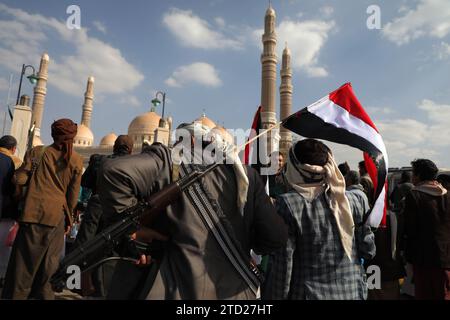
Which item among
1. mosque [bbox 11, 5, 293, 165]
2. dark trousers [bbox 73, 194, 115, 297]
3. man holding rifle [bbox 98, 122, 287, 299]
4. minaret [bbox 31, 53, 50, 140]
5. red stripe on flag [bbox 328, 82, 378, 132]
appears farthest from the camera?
minaret [bbox 31, 53, 50, 140]

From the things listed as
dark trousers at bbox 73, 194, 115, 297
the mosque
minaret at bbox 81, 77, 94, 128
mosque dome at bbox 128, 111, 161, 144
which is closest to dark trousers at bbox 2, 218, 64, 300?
dark trousers at bbox 73, 194, 115, 297

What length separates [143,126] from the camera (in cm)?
3941

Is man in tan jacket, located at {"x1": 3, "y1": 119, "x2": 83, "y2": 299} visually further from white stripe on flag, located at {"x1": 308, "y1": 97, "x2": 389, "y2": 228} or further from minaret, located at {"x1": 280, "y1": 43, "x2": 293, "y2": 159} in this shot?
minaret, located at {"x1": 280, "y1": 43, "x2": 293, "y2": 159}

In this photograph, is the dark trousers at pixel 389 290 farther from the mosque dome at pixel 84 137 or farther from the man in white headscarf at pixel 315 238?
the mosque dome at pixel 84 137

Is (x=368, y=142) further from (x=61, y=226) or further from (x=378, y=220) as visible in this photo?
(x=61, y=226)

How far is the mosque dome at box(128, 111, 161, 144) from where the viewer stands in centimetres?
3862

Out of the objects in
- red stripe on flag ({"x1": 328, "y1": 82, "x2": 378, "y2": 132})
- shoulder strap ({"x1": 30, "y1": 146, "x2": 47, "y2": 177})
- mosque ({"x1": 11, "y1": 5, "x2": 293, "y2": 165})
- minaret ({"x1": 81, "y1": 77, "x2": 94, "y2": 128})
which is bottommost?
shoulder strap ({"x1": 30, "y1": 146, "x2": 47, "y2": 177})

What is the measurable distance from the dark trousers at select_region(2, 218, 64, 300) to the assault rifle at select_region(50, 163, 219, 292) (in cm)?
167

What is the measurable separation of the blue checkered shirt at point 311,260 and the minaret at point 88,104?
47270 mm

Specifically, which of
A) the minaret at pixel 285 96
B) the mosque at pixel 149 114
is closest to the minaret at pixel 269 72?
the mosque at pixel 149 114

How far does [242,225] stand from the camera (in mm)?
1714

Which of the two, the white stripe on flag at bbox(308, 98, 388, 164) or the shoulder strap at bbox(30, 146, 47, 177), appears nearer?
the white stripe on flag at bbox(308, 98, 388, 164)
